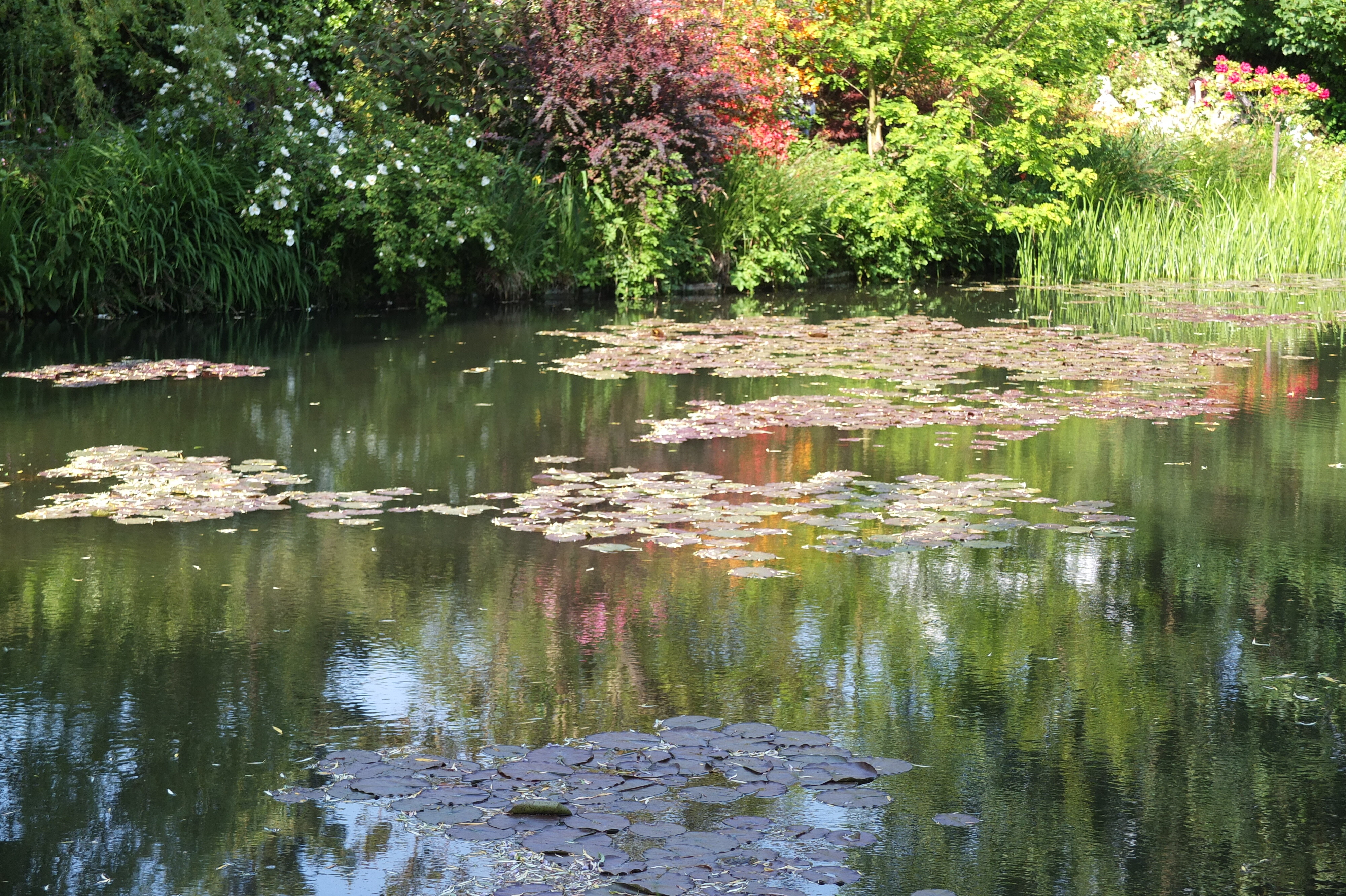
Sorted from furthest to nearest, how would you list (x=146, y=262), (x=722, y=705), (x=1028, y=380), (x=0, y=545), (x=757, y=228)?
(x=757, y=228)
(x=146, y=262)
(x=1028, y=380)
(x=0, y=545)
(x=722, y=705)

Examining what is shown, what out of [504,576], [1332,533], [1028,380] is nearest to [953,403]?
[1028,380]

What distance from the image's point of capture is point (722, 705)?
4066 mm

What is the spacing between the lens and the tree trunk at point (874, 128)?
56.6 feet

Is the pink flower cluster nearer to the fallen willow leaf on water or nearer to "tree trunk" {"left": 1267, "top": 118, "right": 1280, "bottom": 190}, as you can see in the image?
"tree trunk" {"left": 1267, "top": 118, "right": 1280, "bottom": 190}

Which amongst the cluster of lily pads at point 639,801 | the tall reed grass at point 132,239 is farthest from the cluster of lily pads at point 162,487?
the tall reed grass at point 132,239

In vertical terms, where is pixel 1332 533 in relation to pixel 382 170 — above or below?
below

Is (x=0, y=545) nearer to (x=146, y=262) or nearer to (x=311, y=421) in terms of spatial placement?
(x=311, y=421)

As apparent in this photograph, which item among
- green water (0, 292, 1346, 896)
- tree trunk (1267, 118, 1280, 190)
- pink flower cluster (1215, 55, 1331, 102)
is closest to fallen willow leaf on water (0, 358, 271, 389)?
green water (0, 292, 1346, 896)

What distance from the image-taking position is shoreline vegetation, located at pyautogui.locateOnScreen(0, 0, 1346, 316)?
42.7 feet

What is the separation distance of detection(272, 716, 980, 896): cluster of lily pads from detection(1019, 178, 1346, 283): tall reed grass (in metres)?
14.2

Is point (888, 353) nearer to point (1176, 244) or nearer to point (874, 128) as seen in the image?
point (874, 128)

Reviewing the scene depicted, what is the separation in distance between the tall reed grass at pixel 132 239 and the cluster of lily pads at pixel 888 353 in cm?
307

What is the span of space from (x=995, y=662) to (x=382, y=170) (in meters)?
9.76

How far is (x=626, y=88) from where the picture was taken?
14625 mm
